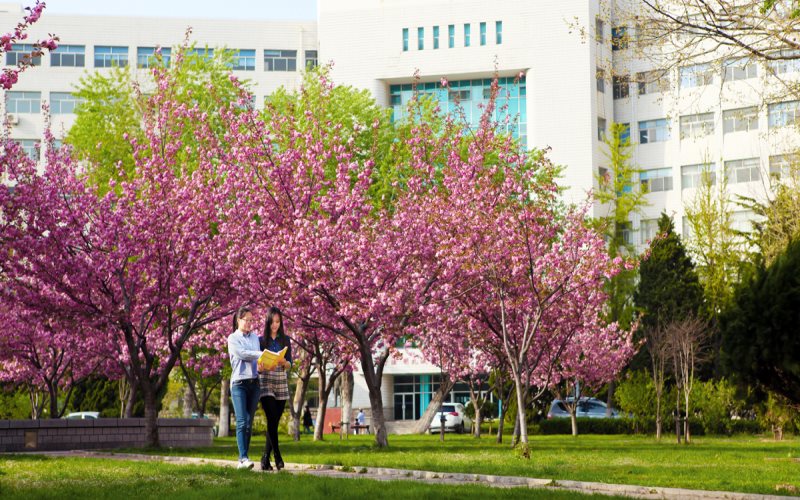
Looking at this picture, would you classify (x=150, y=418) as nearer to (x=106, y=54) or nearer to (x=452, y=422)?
(x=452, y=422)

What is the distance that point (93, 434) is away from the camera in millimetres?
26531

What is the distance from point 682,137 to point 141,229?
160ft

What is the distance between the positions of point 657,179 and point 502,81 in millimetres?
11746

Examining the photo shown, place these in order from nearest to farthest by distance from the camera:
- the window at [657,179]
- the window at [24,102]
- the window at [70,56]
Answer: the window at [657,179], the window at [24,102], the window at [70,56]

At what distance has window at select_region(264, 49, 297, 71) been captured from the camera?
77375mm

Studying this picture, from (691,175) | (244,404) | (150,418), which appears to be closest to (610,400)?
(691,175)

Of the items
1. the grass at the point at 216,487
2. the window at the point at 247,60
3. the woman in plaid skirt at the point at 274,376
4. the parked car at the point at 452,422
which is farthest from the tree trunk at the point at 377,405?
the window at the point at 247,60

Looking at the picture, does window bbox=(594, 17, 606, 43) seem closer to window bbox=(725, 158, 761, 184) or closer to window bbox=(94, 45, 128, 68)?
window bbox=(725, 158, 761, 184)

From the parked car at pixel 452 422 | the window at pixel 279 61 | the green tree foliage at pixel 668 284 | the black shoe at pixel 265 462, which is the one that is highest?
the window at pixel 279 61

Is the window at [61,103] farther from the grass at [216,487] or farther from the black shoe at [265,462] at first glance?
the black shoe at [265,462]

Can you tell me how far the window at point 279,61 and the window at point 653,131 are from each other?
23733 mm

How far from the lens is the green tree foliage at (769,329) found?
57.2ft

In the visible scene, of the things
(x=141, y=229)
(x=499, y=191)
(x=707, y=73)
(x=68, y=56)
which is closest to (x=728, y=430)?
(x=499, y=191)

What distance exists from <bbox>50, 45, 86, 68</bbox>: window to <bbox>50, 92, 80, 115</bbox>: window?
6.90 ft
